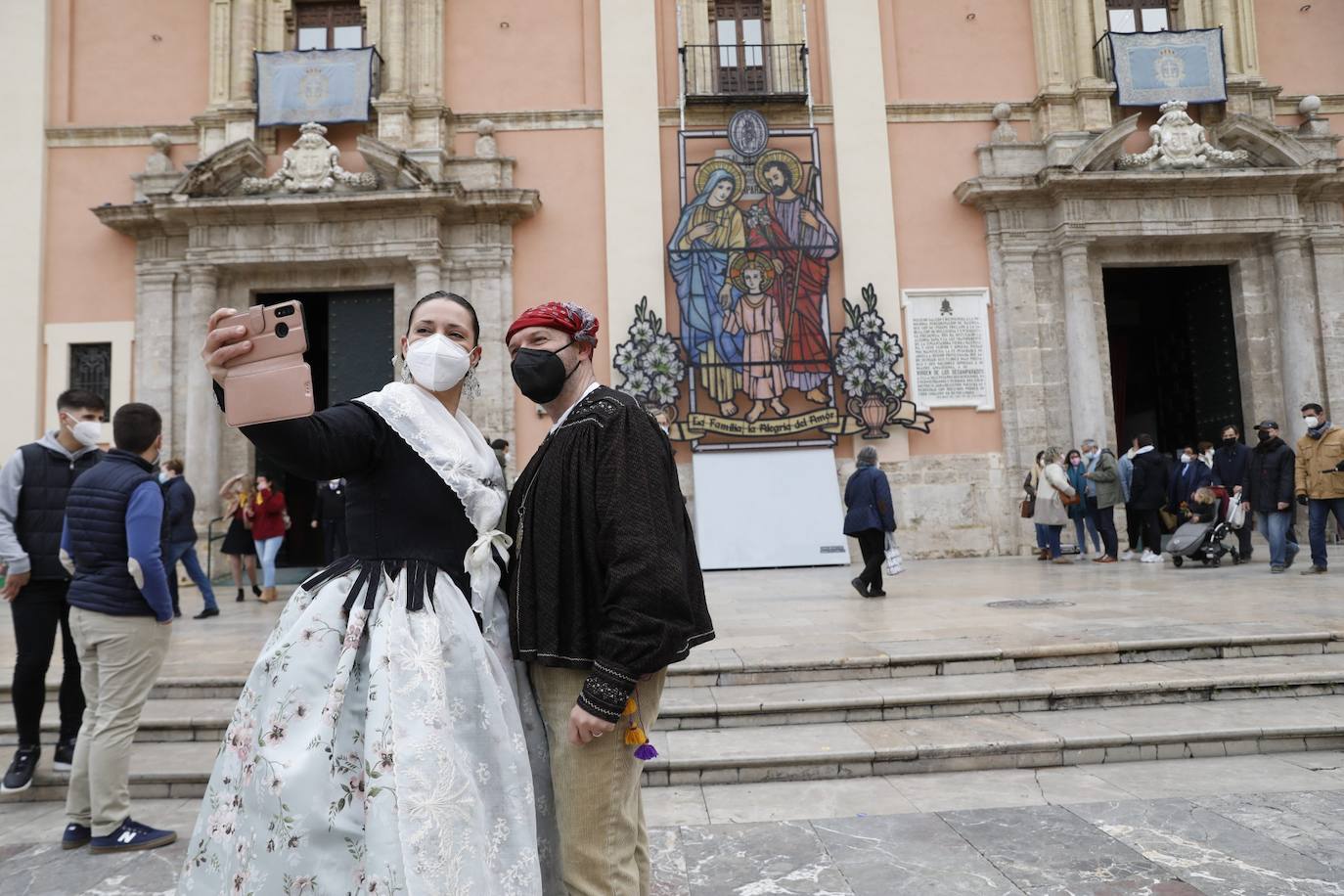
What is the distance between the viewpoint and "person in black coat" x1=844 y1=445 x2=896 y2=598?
8.47 meters

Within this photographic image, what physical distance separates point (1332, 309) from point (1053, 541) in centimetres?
594

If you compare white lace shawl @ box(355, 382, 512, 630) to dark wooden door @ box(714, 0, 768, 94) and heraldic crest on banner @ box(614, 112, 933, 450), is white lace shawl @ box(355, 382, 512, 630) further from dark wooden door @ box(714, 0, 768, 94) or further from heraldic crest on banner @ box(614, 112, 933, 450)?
dark wooden door @ box(714, 0, 768, 94)

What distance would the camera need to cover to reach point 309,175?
12852 mm

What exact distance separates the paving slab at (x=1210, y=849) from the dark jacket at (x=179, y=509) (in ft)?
25.1

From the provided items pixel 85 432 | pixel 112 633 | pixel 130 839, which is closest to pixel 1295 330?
pixel 85 432

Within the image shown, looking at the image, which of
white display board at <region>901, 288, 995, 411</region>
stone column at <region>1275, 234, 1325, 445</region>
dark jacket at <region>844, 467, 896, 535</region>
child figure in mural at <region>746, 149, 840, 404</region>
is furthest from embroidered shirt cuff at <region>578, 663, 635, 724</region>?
stone column at <region>1275, 234, 1325, 445</region>

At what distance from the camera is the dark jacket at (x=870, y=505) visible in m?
8.46

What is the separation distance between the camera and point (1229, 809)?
3.54 metres

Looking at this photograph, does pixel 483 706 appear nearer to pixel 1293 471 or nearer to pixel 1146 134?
pixel 1293 471

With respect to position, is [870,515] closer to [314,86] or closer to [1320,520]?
[1320,520]

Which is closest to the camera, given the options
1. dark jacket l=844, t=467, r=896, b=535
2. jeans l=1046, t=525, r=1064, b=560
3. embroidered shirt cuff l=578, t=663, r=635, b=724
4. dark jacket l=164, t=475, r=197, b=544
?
embroidered shirt cuff l=578, t=663, r=635, b=724

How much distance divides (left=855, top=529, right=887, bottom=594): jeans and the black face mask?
266 inches

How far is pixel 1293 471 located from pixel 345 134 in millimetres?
12847

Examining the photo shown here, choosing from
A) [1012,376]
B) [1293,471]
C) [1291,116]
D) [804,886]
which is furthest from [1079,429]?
[804,886]
